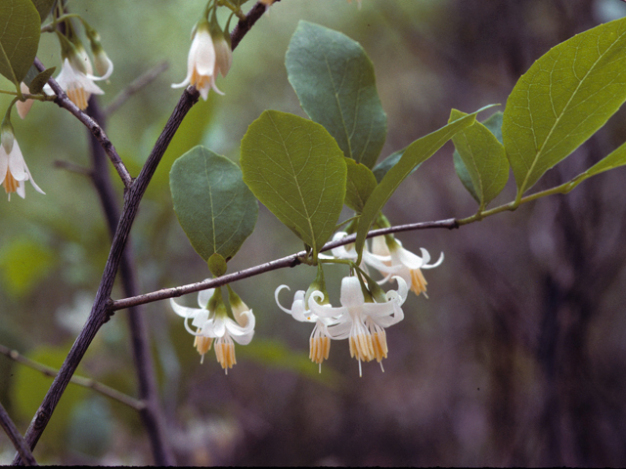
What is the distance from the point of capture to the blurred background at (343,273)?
125cm

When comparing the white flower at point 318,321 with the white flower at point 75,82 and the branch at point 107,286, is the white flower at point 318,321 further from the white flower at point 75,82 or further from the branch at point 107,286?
the white flower at point 75,82

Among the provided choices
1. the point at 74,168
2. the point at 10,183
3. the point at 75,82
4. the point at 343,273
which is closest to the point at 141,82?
the point at 74,168

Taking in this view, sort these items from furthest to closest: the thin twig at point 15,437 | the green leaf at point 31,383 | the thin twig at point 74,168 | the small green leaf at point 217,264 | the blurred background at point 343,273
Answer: the blurred background at point 343,273, the green leaf at point 31,383, the thin twig at point 74,168, the small green leaf at point 217,264, the thin twig at point 15,437

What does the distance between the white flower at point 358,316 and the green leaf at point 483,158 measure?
5.5 inches

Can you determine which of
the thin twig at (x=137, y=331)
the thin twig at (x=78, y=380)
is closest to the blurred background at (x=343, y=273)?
the thin twig at (x=137, y=331)

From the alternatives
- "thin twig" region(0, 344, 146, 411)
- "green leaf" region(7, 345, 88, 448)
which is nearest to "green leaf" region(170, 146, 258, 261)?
"thin twig" region(0, 344, 146, 411)

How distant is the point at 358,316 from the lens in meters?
0.42

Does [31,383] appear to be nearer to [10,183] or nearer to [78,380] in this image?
[78,380]

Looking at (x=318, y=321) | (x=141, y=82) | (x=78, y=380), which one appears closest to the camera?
(x=318, y=321)

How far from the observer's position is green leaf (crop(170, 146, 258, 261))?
0.44 meters

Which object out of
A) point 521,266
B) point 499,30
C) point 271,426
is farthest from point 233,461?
point 499,30

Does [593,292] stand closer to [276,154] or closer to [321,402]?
[276,154]

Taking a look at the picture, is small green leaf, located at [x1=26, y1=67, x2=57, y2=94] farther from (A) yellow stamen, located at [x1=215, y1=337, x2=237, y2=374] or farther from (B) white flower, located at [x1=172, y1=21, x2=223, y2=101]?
(A) yellow stamen, located at [x1=215, y1=337, x2=237, y2=374]

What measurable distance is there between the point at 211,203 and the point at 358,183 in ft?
0.44
